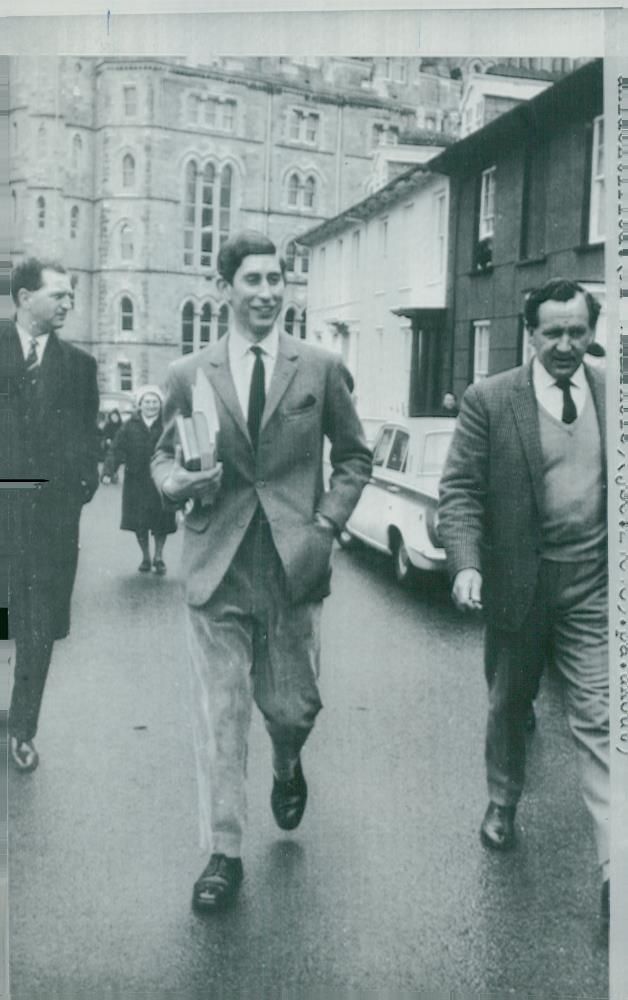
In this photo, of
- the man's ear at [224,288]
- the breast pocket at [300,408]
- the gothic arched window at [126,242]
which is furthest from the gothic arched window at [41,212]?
the breast pocket at [300,408]

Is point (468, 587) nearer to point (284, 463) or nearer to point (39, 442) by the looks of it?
point (284, 463)

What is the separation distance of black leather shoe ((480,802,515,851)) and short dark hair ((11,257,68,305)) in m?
2.46

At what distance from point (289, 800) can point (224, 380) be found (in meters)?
1.50

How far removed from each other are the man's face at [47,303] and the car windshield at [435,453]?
1389 millimetres

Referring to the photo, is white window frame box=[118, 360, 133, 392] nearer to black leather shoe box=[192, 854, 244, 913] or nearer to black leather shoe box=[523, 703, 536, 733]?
black leather shoe box=[192, 854, 244, 913]

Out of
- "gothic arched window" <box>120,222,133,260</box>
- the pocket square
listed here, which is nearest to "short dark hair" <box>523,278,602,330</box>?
the pocket square

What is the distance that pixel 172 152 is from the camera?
427 centimetres

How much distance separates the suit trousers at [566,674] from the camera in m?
4.09

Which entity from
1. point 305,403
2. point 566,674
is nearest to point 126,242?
point 305,403

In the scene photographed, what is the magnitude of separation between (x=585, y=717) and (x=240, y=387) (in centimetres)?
169

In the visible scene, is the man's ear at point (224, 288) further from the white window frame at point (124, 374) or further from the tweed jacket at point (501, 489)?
the tweed jacket at point (501, 489)

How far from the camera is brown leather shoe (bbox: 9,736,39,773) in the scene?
4.16 metres

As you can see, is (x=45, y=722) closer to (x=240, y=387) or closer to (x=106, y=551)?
(x=106, y=551)

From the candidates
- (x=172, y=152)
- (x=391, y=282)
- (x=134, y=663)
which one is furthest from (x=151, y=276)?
(x=134, y=663)
